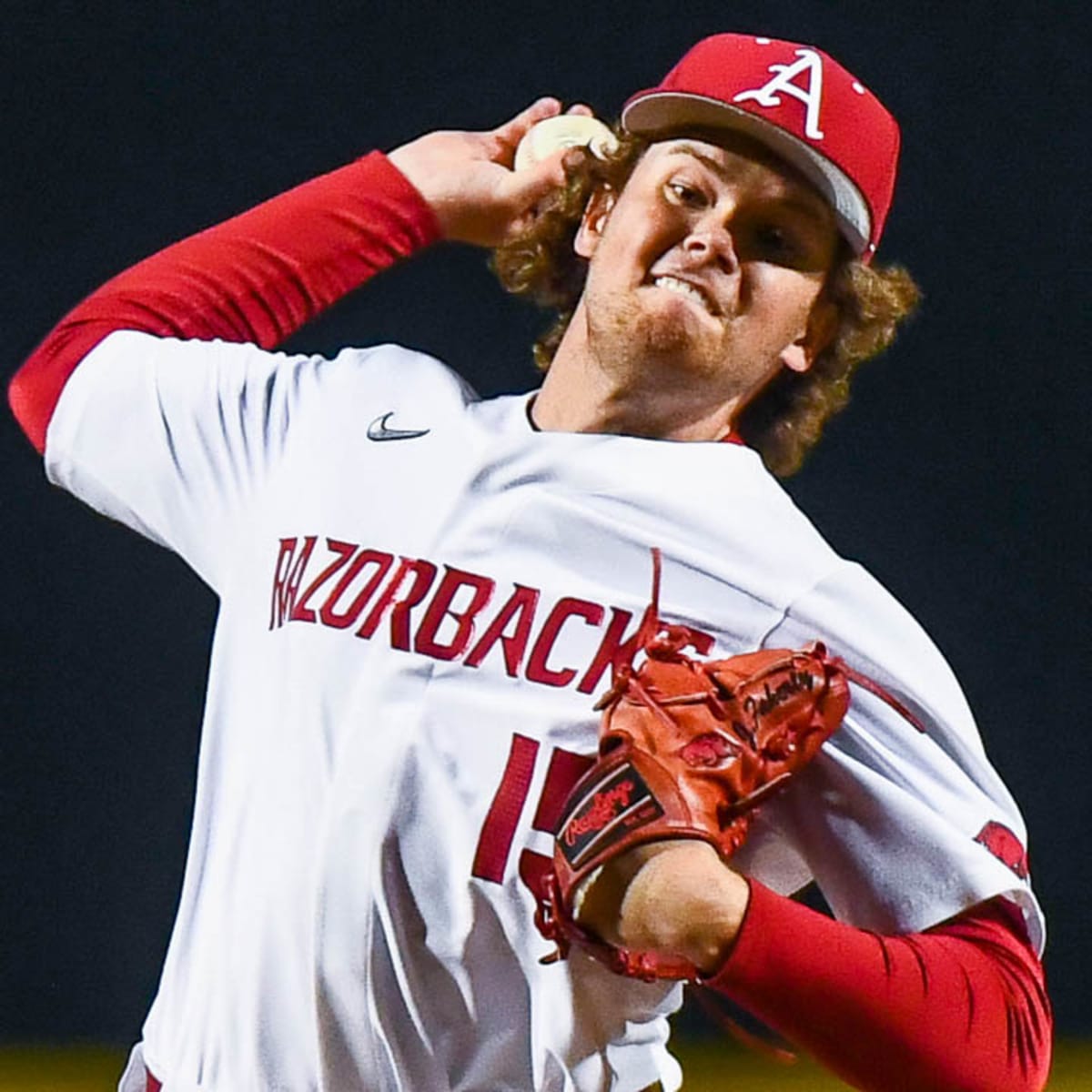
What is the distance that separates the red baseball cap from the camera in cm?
113

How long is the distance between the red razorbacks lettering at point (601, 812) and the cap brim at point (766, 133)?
37 cm

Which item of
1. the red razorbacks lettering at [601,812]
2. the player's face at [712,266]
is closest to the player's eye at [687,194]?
the player's face at [712,266]

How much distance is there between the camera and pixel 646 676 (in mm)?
999

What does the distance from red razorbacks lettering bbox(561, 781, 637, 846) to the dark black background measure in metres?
0.94

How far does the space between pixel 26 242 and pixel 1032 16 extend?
91 cm

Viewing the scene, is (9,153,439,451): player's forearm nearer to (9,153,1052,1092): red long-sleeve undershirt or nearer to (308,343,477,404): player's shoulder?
(308,343,477,404): player's shoulder

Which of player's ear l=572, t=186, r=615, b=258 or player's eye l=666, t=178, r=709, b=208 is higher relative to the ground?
player's eye l=666, t=178, r=709, b=208

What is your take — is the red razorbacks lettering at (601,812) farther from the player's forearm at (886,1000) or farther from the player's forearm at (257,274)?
the player's forearm at (257,274)

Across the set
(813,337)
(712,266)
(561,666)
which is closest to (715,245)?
(712,266)

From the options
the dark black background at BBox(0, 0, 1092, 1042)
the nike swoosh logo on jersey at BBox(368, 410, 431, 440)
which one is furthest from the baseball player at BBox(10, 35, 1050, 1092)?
the dark black background at BBox(0, 0, 1092, 1042)

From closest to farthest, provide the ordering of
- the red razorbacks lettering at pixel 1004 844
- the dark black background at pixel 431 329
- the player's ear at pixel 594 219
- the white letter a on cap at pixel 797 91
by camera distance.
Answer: the red razorbacks lettering at pixel 1004 844
the white letter a on cap at pixel 797 91
the player's ear at pixel 594 219
the dark black background at pixel 431 329

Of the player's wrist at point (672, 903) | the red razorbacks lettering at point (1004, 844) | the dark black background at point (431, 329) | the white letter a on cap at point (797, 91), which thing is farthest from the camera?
the dark black background at point (431, 329)

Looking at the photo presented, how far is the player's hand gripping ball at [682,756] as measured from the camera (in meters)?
0.94

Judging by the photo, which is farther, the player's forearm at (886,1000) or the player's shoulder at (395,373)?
the player's shoulder at (395,373)
